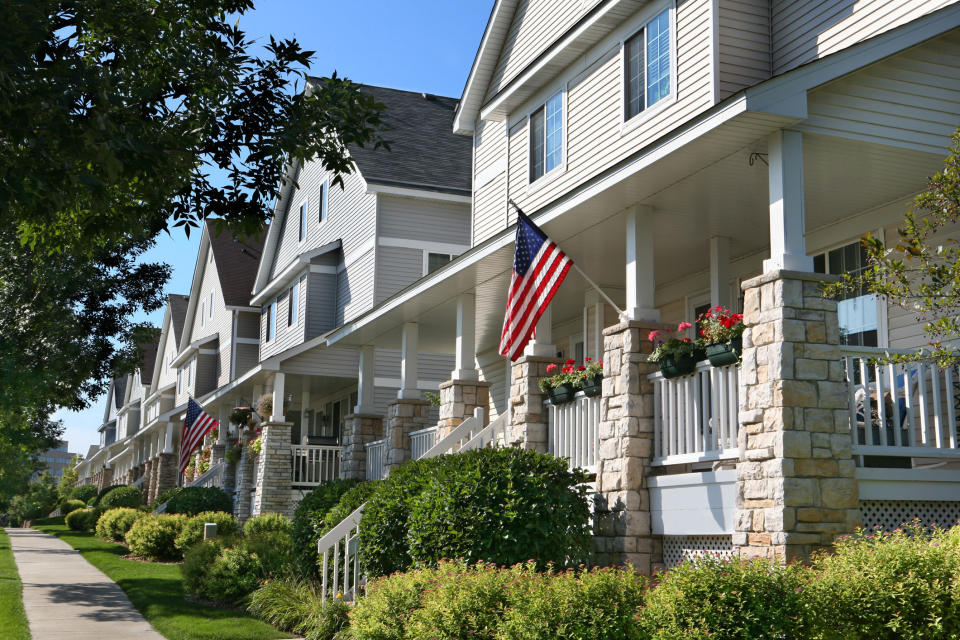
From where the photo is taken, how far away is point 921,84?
33.3 feet

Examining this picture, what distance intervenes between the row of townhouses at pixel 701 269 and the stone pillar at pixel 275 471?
0.14 feet

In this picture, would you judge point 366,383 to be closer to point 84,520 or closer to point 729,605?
point 729,605

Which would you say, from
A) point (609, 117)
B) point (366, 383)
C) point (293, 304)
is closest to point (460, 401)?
point (366, 383)

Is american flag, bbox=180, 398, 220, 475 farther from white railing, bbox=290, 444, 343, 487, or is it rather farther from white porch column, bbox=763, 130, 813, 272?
white porch column, bbox=763, 130, 813, 272

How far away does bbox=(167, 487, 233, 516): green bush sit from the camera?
23891 millimetres

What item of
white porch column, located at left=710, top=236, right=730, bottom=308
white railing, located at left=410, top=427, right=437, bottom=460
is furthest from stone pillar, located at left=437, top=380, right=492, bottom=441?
white porch column, located at left=710, top=236, right=730, bottom=308

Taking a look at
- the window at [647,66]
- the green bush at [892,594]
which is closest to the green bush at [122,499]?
the window at [647,66]

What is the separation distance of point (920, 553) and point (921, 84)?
224 inches

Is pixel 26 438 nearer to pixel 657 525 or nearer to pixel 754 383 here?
pixel 657 525

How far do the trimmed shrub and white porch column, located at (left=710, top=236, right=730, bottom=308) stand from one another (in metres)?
6.35

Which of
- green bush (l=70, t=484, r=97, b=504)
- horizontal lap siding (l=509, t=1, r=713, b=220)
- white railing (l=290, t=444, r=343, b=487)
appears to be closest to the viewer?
horizontal lap siding (l=509, t=1, r=713, b=220)

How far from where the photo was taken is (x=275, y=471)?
2277 centimetres

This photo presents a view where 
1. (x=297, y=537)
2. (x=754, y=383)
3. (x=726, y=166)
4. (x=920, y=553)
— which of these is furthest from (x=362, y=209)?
(x=920, y=553)

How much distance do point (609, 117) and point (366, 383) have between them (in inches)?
352
